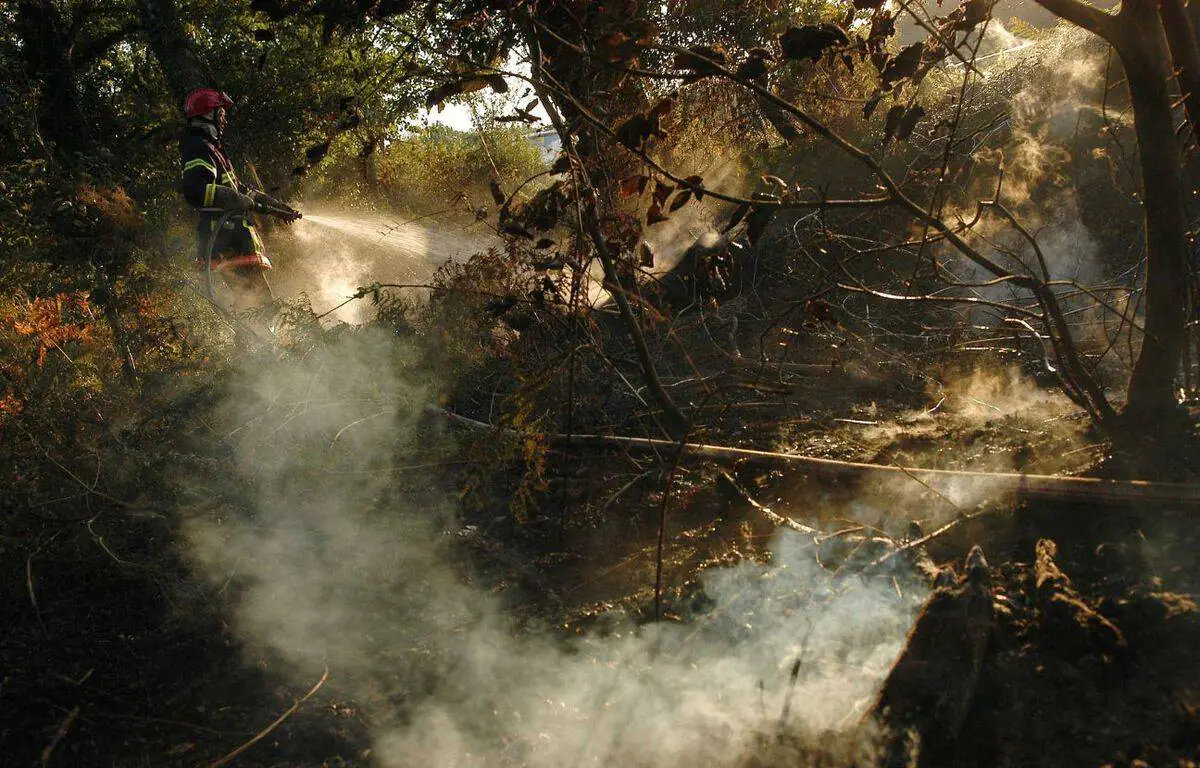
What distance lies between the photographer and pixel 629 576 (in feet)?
12.1

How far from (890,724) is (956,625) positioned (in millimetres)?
486

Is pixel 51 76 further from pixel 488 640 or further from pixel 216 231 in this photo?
pixel 488 640

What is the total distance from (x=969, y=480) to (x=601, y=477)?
2.05 m

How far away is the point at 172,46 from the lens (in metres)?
8.74

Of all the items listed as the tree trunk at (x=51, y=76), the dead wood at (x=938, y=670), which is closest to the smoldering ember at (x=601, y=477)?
the dead wood at (x=938, y=670)

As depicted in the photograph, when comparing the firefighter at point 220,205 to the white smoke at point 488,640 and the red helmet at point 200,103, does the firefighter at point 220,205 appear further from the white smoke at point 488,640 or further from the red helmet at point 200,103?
the white smoke at point 488,640

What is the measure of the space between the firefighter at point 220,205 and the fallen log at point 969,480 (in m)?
3.67

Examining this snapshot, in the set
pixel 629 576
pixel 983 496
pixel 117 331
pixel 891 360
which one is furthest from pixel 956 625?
pixel 117 331

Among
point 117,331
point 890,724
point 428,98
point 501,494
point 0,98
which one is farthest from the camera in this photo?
point 0,98

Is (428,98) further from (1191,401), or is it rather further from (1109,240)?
(1109,240)

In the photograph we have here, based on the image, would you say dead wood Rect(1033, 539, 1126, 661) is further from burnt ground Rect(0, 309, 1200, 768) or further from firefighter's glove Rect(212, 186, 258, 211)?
firefighter's glove Rect(212, 186, 258, 211)

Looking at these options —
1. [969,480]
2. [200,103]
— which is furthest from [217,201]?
[969,480]

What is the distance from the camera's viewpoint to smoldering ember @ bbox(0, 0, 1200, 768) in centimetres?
255

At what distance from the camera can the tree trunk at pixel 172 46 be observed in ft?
28.3
